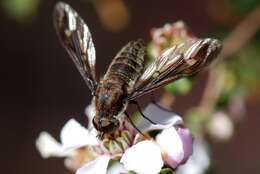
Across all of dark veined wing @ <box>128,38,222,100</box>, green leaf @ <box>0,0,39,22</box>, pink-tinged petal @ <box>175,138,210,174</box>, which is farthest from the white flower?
green leaf @ <box>0,0,39,22</box>

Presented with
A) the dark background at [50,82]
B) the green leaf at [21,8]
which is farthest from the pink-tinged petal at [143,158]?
the dark background at [50,82]

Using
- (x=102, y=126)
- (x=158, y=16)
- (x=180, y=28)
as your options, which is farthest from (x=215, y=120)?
(x=158, y=16)

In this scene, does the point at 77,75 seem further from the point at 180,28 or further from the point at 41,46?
the point at 180,28

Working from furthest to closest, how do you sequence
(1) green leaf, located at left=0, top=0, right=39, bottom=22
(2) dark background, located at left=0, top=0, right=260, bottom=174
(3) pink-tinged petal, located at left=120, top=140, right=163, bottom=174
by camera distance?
(2) dark background, located at left=0, top=0, right=260, bottom=174, (1) green leaf, located at left=0, top=0, right=39, bottom=22, (3) pink-tinged petal, located at left=120, top=140, right=163, bottom=174

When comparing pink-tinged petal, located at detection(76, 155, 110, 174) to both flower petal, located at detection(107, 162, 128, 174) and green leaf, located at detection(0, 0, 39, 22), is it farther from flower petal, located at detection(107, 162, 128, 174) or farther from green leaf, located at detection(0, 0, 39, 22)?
green leaf, located at detection(0, 0, 39, 22)

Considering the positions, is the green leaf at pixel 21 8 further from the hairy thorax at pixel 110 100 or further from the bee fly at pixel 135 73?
the hairy thorax at pixel 110 100

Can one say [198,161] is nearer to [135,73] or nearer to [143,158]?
[135,73]
